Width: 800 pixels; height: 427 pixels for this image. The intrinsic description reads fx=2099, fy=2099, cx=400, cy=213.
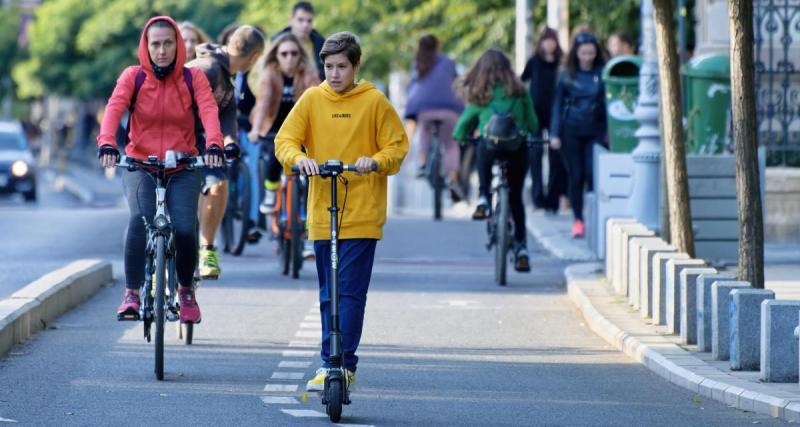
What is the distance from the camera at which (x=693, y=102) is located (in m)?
18.0

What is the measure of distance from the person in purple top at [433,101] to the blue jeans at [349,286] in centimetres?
1400

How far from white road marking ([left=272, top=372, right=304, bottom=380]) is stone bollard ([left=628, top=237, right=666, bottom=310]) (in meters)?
3.00

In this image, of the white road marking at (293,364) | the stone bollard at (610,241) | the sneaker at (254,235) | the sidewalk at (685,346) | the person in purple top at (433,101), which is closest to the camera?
the sidewalk at (685,346)

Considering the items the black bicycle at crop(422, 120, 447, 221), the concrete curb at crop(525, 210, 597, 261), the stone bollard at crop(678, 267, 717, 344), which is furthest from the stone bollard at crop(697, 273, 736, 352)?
the black bicycle at crop(422, 120, 447, 221)

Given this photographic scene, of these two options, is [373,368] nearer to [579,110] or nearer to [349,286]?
[349,286]

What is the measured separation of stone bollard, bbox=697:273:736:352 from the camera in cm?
1098

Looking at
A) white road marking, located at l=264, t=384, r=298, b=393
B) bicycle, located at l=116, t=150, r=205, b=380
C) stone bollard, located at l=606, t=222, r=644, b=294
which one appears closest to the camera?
white road marking, located at l=264, t=384, r=298, b=393

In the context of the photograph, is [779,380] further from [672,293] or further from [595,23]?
[595,23]

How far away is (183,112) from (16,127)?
3401cm

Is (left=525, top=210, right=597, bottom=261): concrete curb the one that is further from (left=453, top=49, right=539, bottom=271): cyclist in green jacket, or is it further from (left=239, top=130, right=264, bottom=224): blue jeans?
(left=239, top=130, right=264, bottom=224): blue jeans

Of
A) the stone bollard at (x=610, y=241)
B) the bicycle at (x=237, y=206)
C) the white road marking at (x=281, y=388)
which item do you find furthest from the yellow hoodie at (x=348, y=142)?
the bicycle at (x=237, y=206)

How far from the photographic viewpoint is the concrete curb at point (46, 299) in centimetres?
1162

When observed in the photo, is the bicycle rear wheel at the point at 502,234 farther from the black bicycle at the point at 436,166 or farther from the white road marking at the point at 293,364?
the black bicycle at the point at 436,166

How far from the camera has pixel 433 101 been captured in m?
23.7
